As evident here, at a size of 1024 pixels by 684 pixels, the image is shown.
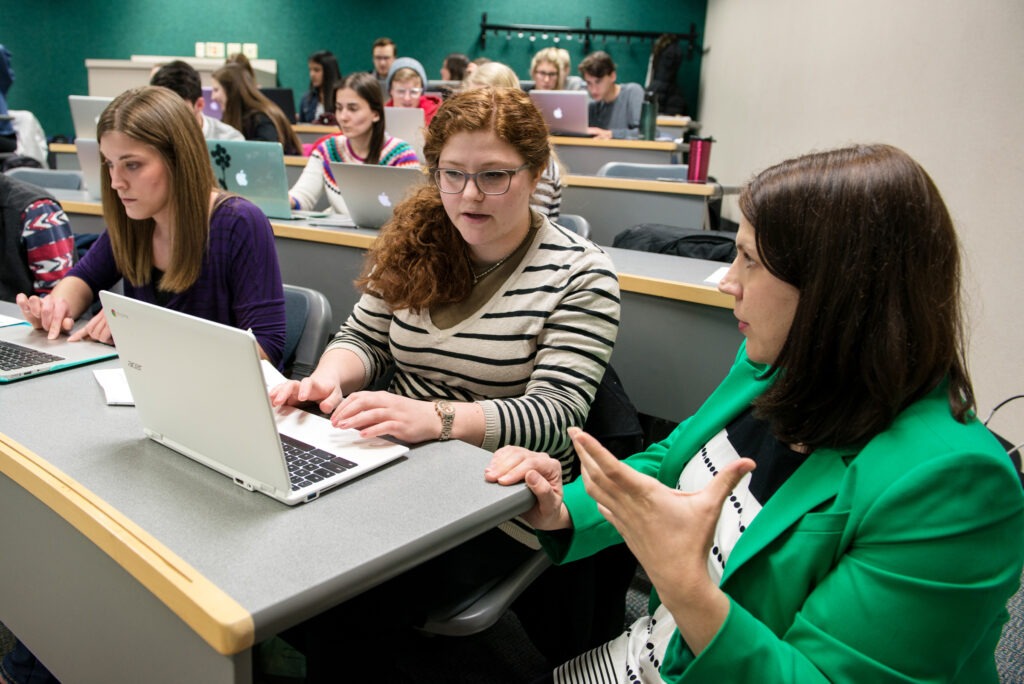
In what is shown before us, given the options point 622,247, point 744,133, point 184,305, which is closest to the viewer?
point 184,305

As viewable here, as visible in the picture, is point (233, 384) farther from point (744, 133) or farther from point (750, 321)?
point (744, 133)

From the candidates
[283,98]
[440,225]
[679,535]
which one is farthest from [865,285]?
[283,98]

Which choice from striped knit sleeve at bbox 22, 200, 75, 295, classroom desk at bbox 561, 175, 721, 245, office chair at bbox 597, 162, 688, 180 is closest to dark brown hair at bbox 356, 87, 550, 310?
striped knit sleeve at bbox 22, 200, 75, 295

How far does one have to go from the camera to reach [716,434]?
1009 millimetres

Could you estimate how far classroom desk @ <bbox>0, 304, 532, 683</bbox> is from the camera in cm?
72

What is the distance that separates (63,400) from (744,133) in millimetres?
6096

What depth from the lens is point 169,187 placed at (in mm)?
1646

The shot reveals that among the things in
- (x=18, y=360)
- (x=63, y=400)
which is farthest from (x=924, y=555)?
(x=18, y=360)

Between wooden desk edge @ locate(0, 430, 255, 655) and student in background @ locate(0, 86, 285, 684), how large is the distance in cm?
68

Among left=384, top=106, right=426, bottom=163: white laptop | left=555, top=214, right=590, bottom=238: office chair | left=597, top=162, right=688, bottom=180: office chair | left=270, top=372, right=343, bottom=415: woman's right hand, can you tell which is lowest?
left=270, top=372, right=343, bottom=415: woman's right hand

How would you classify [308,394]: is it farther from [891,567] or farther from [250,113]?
[250,113]

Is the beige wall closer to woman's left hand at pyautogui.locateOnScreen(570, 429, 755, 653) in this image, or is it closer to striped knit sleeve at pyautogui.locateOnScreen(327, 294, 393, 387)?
woman's left hand at pyautogui.locateOnScreen(570, 429, 755, 653)

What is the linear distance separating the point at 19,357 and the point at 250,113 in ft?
11.1

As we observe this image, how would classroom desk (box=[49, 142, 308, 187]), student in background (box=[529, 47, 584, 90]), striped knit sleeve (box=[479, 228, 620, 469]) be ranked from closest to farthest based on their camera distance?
striped knit sleeve (box=[479, 228, 620, 469]) → classroom desk (box=[49, 142, 308, 187]) → student in background (box=[529, 47, 584, 90])
